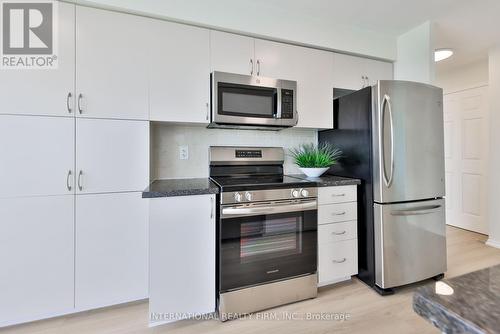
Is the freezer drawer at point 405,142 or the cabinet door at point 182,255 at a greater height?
the freezer drawer at point 405,142

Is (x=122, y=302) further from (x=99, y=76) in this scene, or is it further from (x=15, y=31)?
(x=15, y=31)

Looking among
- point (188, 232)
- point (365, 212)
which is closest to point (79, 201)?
point (188, 232)

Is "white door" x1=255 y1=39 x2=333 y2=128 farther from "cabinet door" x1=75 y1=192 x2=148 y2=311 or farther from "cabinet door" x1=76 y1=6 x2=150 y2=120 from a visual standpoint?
"cabinet door" x1=75 y1=192 x2=148 y2=311

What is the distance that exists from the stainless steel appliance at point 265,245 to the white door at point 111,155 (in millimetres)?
636

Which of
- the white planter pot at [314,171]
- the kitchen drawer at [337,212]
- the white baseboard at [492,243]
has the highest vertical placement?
the white planter pot at [314,171]

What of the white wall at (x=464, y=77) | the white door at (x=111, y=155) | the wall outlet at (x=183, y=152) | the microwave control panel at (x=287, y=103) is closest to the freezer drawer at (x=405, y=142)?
the microwave control panel at (x=287, y=103)

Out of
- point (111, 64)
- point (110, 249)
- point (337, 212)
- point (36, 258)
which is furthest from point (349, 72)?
point (36, 258)

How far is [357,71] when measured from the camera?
8.13 feet

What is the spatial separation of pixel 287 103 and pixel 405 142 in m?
1.02

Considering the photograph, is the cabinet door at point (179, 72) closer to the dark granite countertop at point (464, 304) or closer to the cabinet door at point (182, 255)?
the cabinet door at point (182, 255)

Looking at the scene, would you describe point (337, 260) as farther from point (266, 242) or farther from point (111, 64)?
point (111, 64)

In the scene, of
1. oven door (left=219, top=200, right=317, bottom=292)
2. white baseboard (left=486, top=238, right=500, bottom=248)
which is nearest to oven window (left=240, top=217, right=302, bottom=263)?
oven door (left=219, top=200, right=317, bottom=292)

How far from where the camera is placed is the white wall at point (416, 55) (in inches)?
90.4

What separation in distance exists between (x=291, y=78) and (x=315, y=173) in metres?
0.92
